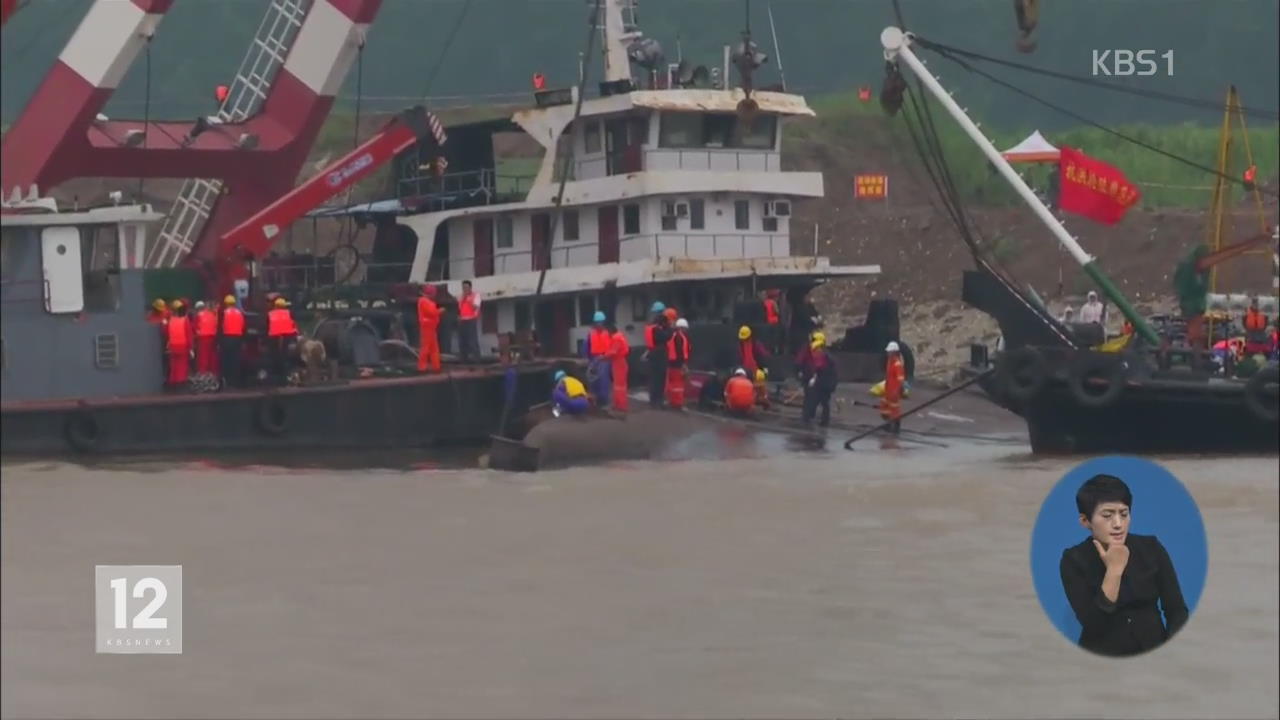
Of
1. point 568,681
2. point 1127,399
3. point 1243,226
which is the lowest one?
point 568,681

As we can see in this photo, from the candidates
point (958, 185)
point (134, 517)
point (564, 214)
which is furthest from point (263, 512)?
point (958, 185)

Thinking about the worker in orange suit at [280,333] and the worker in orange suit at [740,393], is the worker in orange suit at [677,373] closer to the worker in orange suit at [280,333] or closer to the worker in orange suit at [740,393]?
the worker in orange suit at [740,393]

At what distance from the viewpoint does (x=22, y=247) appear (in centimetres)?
1052

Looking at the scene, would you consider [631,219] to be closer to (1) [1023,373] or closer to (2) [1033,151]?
(1) [1023,373]

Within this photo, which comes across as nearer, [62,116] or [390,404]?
[62,116]

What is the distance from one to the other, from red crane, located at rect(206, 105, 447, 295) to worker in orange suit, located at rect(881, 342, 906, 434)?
47.8 inches

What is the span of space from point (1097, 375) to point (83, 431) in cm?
576

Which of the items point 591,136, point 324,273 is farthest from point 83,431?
point 591,136

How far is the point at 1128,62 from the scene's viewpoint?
12.8 ft

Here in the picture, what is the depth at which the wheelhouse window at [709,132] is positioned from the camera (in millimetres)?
6520

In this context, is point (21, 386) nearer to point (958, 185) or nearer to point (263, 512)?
point (263, 512)

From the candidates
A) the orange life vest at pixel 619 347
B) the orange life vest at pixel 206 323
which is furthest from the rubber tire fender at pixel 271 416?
the orange life vest at pixel 619 347

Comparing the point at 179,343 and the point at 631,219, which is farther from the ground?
the point at 631,219

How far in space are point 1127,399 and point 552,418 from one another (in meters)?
2.28
